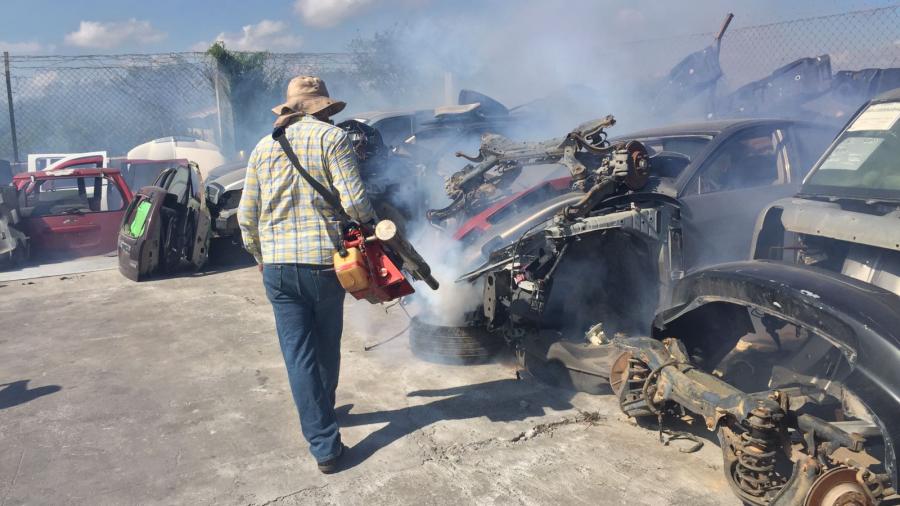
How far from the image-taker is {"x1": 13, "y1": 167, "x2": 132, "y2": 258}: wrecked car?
8.51 m

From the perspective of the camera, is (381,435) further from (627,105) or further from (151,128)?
(151,128)

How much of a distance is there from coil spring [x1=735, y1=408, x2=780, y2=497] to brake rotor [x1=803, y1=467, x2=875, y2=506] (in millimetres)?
253

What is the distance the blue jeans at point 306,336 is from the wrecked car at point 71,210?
6.54 m

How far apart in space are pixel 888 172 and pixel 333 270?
9.88ft

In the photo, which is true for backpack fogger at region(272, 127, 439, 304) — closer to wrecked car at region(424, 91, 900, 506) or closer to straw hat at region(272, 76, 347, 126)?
straw hat at region(272, 76, 347, 126)

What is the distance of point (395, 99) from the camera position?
1605 centimetres

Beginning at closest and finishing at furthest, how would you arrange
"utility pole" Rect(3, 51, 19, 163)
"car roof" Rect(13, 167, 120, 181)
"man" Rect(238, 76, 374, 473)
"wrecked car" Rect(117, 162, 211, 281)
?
"man" Rect(238, 76, 374, 473) < "wrecked car" Rect(117, 162, 211, 281) < "car roof" Rect(13, 167, 120, 181) < "utility pole" Rect(3, 51, 19, 163)

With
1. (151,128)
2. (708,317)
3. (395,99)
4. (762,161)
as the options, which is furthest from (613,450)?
(151,128)

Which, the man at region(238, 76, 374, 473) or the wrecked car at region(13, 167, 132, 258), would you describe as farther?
the wrecked car at region(13, 167, 132, 258)

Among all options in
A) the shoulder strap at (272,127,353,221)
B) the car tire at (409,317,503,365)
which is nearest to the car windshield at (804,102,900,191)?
the car tire at (409,317,503,365)

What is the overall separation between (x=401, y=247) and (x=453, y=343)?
1515 millimetres

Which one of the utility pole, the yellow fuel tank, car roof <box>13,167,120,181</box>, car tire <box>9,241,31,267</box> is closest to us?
the yellow fuel tank

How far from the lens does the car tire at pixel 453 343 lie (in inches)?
176

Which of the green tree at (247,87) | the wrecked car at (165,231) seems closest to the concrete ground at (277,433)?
the wrecked car at (165,231)
